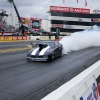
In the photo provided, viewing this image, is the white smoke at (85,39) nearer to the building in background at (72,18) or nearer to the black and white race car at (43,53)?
the black and white race car at (43,53)

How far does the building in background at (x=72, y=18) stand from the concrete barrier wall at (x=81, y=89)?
77003 mm

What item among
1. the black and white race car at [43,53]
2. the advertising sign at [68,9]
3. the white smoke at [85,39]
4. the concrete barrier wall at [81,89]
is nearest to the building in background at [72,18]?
the advertising sign at [68,9]

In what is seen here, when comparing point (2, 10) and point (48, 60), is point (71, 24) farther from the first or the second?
point (48, 60)

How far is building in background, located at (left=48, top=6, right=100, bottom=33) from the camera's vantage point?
81.6 meters

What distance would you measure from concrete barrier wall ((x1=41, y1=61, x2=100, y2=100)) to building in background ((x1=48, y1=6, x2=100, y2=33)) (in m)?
77.0

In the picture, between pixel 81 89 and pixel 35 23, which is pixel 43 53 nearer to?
pixel 81 89

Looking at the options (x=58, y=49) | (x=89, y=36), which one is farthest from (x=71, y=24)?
(x=58, y=49)

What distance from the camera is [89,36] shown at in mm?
28500

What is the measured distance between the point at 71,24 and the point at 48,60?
241 feet

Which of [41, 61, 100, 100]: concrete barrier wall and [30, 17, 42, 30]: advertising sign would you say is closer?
[41, 61, 100, 100]: concrete barrier wall

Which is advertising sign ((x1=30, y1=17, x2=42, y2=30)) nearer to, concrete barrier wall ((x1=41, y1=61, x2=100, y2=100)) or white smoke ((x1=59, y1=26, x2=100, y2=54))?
white smoke ((x1=59, y1=26, x2=100, y2=54))

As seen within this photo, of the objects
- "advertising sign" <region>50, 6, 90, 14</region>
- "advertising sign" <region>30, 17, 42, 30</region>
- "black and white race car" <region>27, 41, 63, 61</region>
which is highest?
"advertising sign" <region>50, 6, 90, 14</region>

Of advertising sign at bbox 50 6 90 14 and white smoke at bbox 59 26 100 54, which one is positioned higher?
advertising sign at bbox 50 6 90 14

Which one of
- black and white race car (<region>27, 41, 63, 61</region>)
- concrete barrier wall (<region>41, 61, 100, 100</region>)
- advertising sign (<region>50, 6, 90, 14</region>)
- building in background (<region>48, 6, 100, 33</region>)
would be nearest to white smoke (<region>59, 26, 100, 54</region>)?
black and white race car (<region>27, 41, 63, 61</region>)
